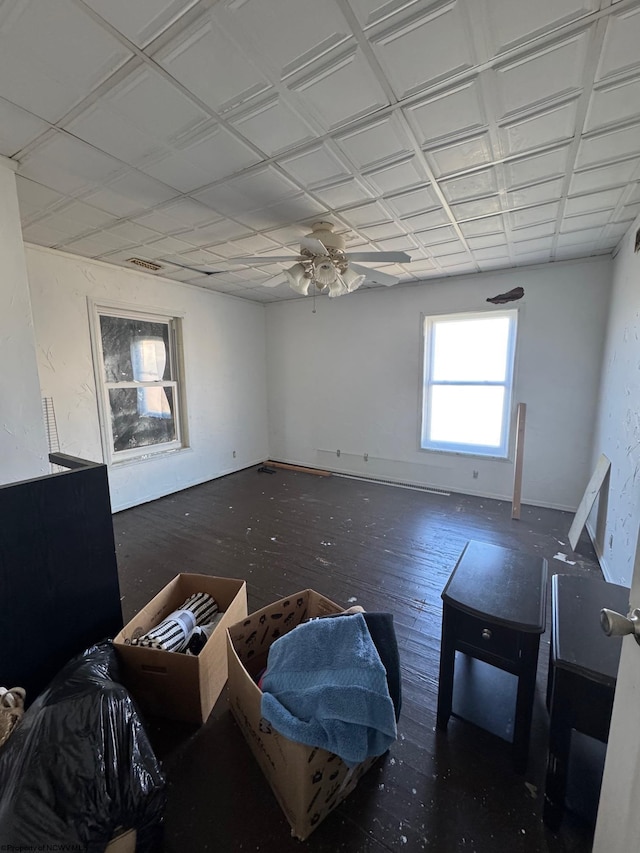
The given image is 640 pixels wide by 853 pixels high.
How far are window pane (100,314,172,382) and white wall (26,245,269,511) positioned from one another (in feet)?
0.69

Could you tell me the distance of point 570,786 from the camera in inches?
47.5

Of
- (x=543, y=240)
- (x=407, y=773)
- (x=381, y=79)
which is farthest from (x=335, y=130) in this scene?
(x=407, y=773)

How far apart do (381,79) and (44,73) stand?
1.25 m

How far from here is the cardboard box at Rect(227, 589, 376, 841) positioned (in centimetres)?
103

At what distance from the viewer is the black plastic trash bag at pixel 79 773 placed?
2.65 ft

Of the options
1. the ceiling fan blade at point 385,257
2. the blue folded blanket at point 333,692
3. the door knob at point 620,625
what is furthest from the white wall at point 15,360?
the door knob at point 620,625

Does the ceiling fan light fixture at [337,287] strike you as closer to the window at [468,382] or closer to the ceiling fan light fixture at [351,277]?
the ceiling fan light fixture at [351,277]

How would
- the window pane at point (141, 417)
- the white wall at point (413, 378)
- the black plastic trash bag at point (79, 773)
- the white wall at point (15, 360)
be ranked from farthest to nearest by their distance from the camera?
the window pane at point (141, 417), the white wall at point (413, 378), the white wall at point (15, 360), the black plastic trash bag at point (79, 773)

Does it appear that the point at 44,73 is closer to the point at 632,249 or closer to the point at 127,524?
the point at 127,524

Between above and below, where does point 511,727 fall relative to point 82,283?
below

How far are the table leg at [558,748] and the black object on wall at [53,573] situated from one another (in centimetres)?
162

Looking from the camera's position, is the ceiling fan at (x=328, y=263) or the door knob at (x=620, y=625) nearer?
the door knob at (x=620, y=625)

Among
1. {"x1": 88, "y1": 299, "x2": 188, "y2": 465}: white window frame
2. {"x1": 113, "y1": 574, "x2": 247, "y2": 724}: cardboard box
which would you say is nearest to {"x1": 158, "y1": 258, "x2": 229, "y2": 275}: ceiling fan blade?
{"x1": 88, "y1": 299, "x2": 188, "y2": 465}: white window frame

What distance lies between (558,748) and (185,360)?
436cm
